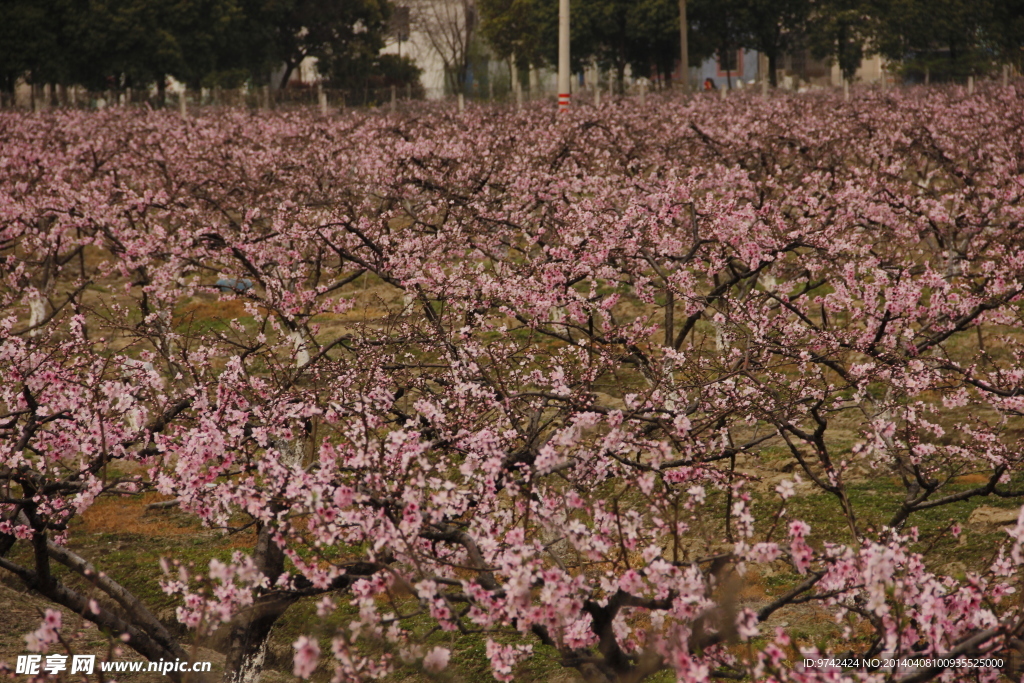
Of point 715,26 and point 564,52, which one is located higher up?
point 715,26

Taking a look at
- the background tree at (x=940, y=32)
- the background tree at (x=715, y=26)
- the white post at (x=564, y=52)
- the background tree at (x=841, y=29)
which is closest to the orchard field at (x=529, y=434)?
the white post at (x=564, y=52)

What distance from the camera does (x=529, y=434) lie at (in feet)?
22.9

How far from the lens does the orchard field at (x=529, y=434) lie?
4910mm

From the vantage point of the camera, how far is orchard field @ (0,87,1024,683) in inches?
193

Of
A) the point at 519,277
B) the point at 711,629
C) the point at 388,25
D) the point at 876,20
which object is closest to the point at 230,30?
the point at 388,25

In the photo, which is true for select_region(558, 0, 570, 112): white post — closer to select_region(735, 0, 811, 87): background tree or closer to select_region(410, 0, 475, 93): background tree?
select_region(735, 0, 811, 87): background tree

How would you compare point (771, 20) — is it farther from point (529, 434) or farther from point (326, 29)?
point (529, 434)

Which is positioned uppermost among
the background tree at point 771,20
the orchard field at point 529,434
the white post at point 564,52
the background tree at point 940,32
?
the background tree at point 771,20

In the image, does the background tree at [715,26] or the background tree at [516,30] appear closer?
the background tree at [715,26]

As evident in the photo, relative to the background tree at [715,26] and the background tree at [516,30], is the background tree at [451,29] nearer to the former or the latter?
the background tree at [516,30]

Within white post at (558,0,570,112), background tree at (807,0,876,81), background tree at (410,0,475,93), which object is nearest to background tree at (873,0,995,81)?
background tree at (807,0,876,81)

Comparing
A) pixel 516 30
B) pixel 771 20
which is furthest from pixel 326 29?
pixel 771 20

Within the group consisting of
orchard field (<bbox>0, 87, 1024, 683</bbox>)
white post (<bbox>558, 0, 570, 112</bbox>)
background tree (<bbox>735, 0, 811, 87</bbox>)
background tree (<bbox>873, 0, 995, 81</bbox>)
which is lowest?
orchard field (<bbox>0, 87, 1024, 683</bbox>)

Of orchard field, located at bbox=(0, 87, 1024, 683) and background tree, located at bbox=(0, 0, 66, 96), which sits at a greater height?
background tree, located at bbox=(0, 0, 66, 96)
